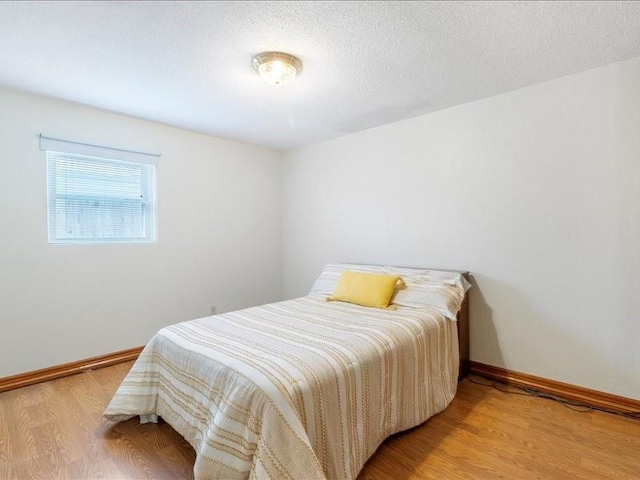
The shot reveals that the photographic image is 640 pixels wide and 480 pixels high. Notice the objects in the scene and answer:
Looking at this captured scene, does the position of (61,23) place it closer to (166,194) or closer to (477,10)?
(166,194)

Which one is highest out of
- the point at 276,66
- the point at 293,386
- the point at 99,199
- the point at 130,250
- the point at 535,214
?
the point at 276,66

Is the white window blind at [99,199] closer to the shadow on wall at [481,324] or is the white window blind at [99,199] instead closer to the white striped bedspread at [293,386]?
the white striped bedspread at [293,386]

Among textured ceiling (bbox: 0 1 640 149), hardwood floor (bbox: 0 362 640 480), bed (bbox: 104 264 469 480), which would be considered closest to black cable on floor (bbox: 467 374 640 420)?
hardwood floor (bbox: 0 362 640 480)

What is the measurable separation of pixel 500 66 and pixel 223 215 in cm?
285

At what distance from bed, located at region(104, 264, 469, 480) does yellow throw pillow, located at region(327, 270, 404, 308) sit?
114 mm

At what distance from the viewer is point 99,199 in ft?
9.43

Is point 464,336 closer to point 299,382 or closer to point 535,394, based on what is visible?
point 535,394

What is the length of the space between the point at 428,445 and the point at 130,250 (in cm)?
282

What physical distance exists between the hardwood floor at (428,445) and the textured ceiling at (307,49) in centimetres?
218

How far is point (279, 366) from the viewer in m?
1.45

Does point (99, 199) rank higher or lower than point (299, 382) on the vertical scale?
higher

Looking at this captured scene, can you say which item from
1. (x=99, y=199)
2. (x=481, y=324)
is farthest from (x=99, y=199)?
(x=481, y=324)

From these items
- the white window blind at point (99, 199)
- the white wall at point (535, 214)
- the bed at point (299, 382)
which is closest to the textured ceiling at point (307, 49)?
the white wall at point (535, 214)

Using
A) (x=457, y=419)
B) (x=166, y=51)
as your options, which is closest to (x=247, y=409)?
(x=457, y=419)
